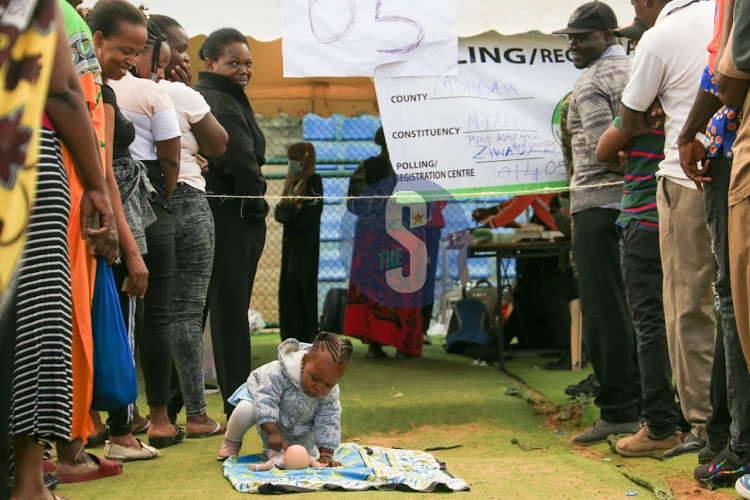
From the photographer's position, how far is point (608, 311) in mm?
4797

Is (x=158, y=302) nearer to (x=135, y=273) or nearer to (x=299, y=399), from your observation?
(x=135, y=273)

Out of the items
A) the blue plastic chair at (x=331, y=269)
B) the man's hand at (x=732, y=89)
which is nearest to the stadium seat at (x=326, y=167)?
the blue plastic chair at (x=331, y=269)

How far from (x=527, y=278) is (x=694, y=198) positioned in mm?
4588

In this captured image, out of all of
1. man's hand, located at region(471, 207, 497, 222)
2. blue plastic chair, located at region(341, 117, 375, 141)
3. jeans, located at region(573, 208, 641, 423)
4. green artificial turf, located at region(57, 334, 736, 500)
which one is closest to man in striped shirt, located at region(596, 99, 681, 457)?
green artificial turf, located at region(57, 334, 736, 500)

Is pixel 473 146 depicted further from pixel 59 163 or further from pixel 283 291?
pixel 59 163

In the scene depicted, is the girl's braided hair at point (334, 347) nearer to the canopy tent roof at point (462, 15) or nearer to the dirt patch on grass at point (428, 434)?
the dirt patch on grass at point (428, 434)

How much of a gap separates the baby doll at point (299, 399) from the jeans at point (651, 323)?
1472 millimetres

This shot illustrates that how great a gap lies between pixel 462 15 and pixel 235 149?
2.25 meters

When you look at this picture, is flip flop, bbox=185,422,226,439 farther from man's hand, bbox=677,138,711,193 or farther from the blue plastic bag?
man's hand, bbox=677,138,711,193

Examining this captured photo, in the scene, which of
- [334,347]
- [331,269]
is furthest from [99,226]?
[331,269]

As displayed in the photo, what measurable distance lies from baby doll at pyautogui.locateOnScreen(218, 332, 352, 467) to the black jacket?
111cm

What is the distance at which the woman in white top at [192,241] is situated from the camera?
176 inches

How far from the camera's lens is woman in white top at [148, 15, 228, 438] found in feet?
14.7

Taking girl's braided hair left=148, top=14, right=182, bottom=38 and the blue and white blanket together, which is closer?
the blue and white blanket
